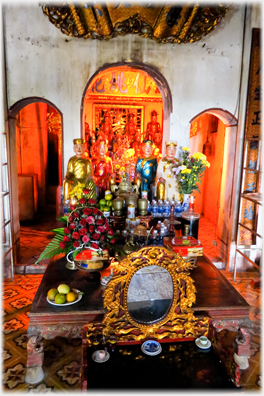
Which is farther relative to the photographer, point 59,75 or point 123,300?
point 59,75

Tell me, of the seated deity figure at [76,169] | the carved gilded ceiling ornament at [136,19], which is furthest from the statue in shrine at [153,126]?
the seated deity figure at [76,169]

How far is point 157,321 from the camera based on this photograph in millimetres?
2023

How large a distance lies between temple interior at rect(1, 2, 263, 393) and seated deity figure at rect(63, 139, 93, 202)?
2cm

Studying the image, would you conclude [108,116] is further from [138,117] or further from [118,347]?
[118,347]

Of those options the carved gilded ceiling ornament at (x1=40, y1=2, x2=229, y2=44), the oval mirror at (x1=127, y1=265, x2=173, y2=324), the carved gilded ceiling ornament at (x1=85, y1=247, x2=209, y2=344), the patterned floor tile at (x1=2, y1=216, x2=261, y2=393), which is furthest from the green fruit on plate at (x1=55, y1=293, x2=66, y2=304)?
the carved gilded ceiling ornament at (x1=40, y1=2, x2=229, y2=44)

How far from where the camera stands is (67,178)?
4.24m

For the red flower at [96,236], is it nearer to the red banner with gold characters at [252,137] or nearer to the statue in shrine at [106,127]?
the red banner with gold characters at [252,137]

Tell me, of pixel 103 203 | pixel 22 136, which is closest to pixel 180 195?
pixel 103 203

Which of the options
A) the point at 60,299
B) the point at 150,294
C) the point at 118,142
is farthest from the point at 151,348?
the point at 118,142

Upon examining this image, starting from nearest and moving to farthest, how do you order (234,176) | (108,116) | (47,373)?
(47,373) < (234,176) < (108,116)

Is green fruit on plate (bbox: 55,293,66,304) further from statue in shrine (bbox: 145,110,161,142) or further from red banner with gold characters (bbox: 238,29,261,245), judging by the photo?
statue in shrine (bbox: 145,110,161,142)

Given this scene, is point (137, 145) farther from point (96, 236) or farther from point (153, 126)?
point (96, 236)

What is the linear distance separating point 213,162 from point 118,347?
5.62 metres

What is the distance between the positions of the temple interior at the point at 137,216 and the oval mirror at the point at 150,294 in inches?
0.5
